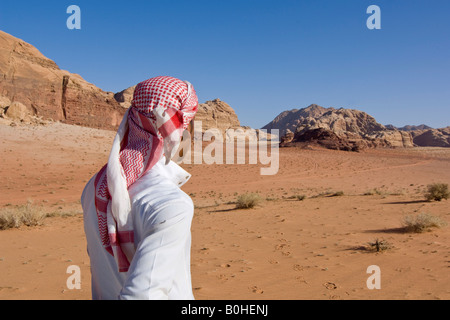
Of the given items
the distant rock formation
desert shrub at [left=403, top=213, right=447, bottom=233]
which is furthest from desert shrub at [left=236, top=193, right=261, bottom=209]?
the distant rock formation

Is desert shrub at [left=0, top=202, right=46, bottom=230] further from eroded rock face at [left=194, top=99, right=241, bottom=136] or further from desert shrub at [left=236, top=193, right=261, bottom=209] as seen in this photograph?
eroded rock face at [left=194, top=99, right=241, bottom=136]

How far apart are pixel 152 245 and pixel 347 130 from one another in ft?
274

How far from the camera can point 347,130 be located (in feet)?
260

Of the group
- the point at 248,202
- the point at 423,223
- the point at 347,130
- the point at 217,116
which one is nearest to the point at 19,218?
the point at 248,202

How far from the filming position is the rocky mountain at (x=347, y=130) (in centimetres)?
4783

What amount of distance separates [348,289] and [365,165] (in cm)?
2778

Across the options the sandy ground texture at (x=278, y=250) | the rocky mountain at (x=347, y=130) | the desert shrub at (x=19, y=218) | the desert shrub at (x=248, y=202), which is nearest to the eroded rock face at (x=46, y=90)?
the rocky mountain at (x=347, y=130)

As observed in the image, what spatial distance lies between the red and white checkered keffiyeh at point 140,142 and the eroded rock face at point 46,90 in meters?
42.6

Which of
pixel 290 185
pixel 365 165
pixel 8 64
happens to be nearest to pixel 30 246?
pixel 290 185

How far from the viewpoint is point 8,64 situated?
135ft

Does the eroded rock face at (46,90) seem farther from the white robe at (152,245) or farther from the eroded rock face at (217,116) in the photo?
the white robe at (152,245)

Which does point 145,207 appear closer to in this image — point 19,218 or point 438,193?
point 19,218

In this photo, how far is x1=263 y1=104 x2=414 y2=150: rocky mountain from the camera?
1883 inches

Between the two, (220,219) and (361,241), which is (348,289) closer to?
(361,241)
